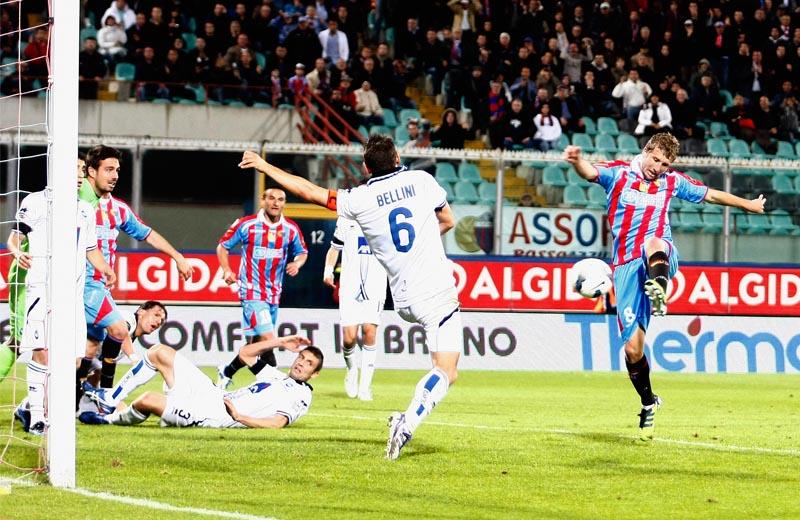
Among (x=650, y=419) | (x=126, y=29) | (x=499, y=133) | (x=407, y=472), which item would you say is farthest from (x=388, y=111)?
(x=407, y=472)

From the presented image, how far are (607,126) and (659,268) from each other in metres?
15.5

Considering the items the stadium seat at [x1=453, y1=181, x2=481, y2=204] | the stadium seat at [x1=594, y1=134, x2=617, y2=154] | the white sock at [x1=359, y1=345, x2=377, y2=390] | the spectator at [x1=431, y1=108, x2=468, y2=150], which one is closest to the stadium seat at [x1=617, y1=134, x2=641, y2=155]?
the stadium seat at [x1=594, y1=134, x2=617, y2=154]

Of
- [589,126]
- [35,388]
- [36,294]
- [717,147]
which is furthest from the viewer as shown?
[717,147]

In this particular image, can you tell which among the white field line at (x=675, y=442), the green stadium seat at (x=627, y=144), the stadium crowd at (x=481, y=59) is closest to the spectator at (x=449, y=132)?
the stadium crowd at (x=481, y=59)

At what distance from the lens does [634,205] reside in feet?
34.0

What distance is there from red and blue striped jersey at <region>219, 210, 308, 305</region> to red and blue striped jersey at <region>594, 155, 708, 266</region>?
538cm

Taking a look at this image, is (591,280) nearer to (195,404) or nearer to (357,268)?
(195,404)

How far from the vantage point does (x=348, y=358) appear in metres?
15.0

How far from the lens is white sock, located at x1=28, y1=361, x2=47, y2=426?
971 centimetres

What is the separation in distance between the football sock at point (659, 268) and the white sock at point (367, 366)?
4889 mm

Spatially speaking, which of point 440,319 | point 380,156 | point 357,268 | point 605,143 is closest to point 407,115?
point 605,143

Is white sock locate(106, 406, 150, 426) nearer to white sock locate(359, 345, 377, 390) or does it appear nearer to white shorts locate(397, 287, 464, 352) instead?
white shorts locate(397, 287, 464, 352)

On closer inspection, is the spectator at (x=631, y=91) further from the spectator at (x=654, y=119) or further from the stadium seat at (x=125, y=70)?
the stadium seat at (x=125, y=70)

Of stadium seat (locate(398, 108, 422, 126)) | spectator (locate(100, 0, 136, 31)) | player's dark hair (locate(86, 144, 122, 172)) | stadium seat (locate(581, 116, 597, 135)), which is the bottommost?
player's dark hair (locate(86, 144, 122, 172))
